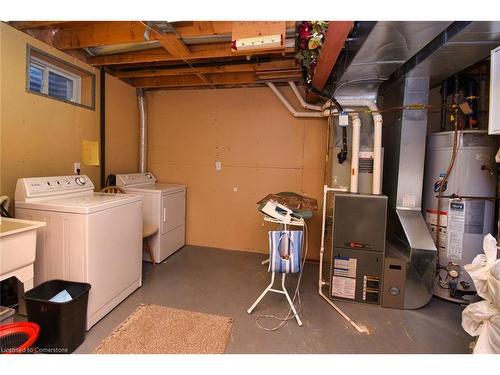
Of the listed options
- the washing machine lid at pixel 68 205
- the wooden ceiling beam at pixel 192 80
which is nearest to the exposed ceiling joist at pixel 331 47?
the wooden ceiling beam at pixel 192 80

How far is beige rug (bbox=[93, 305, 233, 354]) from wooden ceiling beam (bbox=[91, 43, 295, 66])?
2.38 m

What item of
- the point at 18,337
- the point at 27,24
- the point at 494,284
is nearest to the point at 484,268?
the point at 494,284

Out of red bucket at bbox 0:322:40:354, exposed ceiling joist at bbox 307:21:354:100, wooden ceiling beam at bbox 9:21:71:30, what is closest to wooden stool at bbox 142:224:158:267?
red bucket at bbox 0:322:40:354

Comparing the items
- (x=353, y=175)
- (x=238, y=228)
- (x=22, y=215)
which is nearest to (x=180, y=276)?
(x=238, y=228)

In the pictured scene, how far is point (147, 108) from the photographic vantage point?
12.2 ft

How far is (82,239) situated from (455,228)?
321cm

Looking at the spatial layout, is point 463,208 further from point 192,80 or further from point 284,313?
point 192,80

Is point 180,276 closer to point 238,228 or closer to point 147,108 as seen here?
point 238,228

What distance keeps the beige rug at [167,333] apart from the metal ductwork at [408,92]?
5.53 ft

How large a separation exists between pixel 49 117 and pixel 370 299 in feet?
11.6

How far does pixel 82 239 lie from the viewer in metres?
1.73

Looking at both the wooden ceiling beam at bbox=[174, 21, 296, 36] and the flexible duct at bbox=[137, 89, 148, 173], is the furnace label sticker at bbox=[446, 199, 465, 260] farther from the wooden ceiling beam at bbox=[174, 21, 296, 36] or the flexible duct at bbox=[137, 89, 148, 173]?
the flexible duct at bbox=[137, 89, 148, 173]

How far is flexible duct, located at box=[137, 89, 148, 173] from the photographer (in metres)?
3.53

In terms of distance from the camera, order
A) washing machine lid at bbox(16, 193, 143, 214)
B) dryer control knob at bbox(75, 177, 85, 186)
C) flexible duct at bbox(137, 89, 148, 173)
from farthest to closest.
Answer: flexible duct at bbox(137, 89, 148, 173), dryer control knob at bbox(75, 177, 85, 186), washing machine lid at bbox(16, 193, 143, 214)
